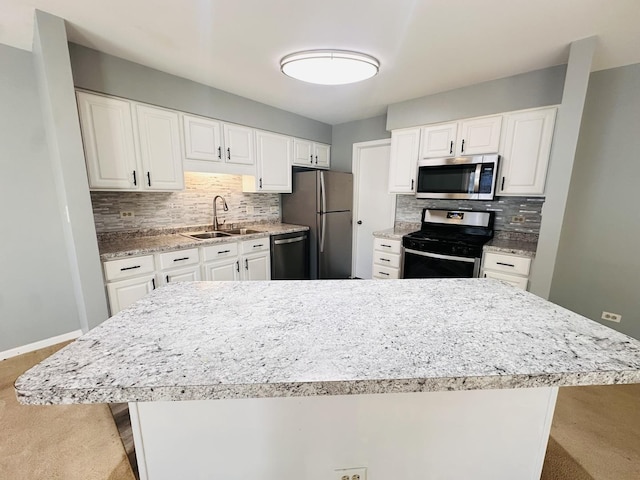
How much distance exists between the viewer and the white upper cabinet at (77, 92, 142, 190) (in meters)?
2.07

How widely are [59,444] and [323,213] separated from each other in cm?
298

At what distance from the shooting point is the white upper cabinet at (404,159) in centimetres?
309

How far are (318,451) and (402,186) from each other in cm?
288

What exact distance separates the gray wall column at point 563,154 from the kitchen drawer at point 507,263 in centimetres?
18

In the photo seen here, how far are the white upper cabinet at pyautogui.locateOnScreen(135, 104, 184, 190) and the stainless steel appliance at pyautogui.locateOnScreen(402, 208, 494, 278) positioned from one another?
2503 mm

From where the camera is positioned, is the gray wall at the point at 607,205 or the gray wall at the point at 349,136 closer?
the gray wall at the point at 607,205

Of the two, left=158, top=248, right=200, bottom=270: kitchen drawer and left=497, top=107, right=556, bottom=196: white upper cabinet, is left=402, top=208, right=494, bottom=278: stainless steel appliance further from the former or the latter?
left=158, top=248, right=200, bottom=270: kitchen drawer

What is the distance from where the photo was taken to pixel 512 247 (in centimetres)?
245

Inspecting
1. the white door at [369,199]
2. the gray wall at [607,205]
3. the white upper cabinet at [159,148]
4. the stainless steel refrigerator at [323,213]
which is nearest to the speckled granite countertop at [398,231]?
the white door at [369,199]

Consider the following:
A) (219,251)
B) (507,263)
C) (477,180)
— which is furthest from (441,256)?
(219,251)

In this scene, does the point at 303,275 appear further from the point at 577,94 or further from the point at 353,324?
the point at 577,94

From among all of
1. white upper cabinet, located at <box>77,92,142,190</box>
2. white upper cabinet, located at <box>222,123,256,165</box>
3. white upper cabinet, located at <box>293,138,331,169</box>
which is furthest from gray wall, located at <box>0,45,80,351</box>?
white upper cabinet, located at <box>293,138,331,169</box>

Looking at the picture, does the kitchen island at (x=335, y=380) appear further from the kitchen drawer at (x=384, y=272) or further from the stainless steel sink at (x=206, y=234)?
the stainless steel sink at (x=206, y=234)

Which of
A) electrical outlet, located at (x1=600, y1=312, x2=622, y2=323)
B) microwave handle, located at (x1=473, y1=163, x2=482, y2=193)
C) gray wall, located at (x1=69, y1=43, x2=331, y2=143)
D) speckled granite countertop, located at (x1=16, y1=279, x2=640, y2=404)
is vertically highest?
gray wall, located at (x1=69, y1=43, x2=331, y2=143)
